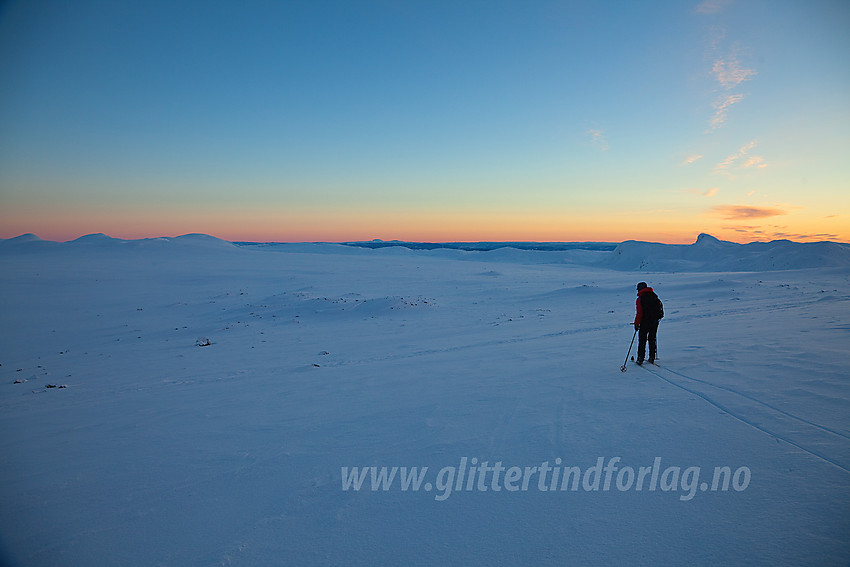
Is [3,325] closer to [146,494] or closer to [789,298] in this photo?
[146,494]

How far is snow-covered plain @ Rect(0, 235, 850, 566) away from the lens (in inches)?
124

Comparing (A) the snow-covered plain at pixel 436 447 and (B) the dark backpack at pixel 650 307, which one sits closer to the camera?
(A) the snow-covered plain at pixel 436 447

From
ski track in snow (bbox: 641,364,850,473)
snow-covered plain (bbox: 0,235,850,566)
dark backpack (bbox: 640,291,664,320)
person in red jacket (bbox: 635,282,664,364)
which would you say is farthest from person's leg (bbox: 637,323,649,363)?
ski track in snow (bbox: 641,364,850,473)

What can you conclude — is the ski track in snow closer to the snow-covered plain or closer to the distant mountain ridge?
the snow-covered plain

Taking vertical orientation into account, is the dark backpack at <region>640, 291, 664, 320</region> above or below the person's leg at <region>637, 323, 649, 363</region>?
above

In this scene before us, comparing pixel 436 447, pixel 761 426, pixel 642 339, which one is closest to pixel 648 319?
pixel 642 339

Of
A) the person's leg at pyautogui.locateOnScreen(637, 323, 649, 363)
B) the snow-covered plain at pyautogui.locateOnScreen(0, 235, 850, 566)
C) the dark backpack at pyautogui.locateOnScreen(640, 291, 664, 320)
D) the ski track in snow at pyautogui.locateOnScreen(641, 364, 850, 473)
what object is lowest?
the snow-covered plain at pyautogui.locateOnScreen(0, 235, 850, 566)

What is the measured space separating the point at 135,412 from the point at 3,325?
1744 centimetres

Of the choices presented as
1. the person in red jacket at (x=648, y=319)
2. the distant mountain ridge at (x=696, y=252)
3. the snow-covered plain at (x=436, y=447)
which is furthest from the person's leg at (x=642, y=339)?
the distant mountain ridge at (x=696, y=252)

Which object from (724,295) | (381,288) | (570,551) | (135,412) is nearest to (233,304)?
(381,288)

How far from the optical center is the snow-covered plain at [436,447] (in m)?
3.14

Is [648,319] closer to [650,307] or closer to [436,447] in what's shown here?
[650,307]

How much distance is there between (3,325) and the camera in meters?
17.6

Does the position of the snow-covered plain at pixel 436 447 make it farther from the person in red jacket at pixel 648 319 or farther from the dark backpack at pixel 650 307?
the dark backpack at pixel 650 307
